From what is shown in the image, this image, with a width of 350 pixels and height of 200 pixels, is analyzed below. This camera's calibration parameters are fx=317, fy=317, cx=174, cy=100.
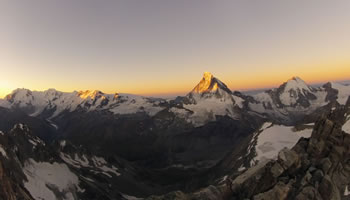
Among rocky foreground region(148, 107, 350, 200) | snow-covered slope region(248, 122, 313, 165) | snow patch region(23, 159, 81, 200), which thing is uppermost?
rocky foreground region(148, 107, 350, 200)

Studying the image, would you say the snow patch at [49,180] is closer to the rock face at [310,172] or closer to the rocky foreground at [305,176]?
the rocky foreground at [305,176]

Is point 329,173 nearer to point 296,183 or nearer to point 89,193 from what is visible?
point 296,183

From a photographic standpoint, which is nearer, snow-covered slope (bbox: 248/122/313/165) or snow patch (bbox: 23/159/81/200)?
→ snow patch (bbox: 23/159/81/200)

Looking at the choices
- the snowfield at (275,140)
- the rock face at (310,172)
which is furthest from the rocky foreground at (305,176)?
the snowfield at (275,140)

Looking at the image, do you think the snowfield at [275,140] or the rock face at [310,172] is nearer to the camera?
the rock face at [310,172]

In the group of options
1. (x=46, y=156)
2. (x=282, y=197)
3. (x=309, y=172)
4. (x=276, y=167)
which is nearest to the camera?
(x=282, y=197)

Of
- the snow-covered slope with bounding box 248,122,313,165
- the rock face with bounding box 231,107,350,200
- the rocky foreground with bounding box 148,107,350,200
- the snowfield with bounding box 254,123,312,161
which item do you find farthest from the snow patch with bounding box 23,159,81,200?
the rock face with bounding box 231,107,350,200

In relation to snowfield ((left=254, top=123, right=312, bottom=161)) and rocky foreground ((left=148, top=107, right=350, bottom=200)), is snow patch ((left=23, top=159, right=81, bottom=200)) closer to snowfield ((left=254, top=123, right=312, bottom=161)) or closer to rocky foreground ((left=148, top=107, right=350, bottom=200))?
snowfield ((left=254, top=123, right=312, bottom=161))

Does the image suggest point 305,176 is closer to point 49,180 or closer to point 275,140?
point 275,140

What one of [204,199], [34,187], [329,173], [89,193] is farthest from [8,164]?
[329,173]
